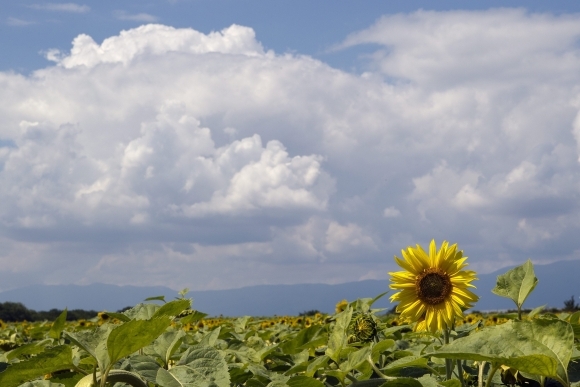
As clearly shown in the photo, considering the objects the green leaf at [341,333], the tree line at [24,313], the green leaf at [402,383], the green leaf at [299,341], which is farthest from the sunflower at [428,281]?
the tree line at [24,313]

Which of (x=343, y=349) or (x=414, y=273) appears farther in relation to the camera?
(x=414, y=273)

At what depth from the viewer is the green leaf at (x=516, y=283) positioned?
9.16 feet

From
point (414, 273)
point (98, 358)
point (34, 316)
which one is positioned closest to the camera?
point (98, 358)

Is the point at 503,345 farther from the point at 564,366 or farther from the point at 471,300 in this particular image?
the point at 471,300

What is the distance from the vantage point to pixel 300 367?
2.88 metres

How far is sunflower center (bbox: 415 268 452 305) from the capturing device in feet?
12.4

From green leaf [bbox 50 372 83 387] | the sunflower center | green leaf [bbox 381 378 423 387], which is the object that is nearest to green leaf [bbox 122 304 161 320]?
green leaf [bbox 50 372 83 387]

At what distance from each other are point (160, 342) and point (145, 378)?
2.26 feet

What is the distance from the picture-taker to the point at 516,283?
9.34 ft

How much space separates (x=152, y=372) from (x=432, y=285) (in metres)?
2.13

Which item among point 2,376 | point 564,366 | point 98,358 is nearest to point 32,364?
point 2,376

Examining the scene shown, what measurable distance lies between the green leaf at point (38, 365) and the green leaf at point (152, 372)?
0.65 feet

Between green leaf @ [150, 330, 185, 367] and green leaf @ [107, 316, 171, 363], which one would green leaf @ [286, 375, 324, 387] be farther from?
green leaf @ [150, 330, 185, 367]

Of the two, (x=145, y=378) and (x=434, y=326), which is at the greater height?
(x=434, y=326)
